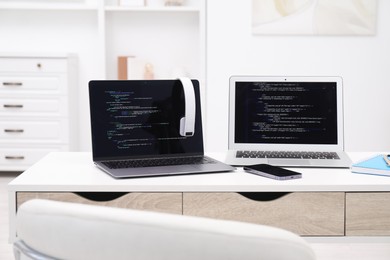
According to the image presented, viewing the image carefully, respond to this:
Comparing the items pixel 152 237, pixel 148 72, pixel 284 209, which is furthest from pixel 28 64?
pixel 152 237

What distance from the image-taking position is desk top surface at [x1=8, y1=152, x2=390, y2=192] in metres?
1.77

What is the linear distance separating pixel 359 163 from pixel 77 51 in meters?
3.45

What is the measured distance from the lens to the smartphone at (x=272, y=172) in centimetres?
185

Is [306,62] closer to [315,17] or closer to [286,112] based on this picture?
[315,17]

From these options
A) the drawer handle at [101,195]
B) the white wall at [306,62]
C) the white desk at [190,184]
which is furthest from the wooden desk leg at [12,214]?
the white wall at [306,62]

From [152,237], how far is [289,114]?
1.44 metres

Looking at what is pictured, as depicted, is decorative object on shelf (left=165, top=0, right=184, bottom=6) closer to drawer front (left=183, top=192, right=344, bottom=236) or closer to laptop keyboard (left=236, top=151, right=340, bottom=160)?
laptop keyboard (left=236, top=151, right=340, bottom=160)

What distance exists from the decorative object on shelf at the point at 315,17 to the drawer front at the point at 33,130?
5.34ft

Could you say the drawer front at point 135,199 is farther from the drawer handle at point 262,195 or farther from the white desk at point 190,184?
the drawer handle at point 262,195

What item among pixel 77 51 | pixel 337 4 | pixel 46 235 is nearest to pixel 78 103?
pixel 77 51

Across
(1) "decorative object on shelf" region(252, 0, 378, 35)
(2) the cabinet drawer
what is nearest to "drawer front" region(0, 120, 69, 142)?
(2) the cabinet drawer

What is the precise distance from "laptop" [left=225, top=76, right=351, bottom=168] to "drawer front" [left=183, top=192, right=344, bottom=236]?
41 cm

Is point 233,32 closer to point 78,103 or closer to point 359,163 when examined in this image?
point 78,103

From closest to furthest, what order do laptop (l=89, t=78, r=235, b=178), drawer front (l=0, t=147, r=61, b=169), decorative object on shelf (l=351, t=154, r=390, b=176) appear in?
decorative object on shelf (l=351, t=154, r=390, b=176)
laptop (l=89, t=78, r=235, b=178)
drawer front (l=0, t=147, r=61, b=169)
